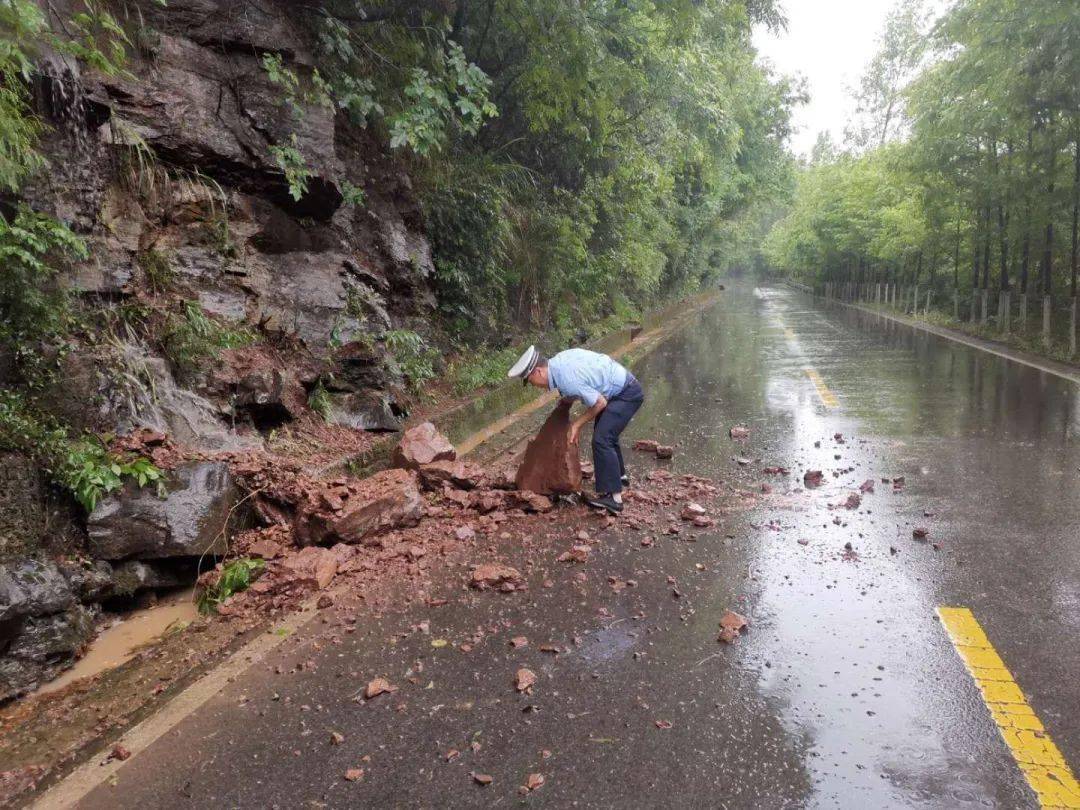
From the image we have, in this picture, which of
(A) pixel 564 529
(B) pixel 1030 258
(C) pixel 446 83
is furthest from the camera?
(B) pixel 1030 258

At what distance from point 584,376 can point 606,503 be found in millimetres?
1067

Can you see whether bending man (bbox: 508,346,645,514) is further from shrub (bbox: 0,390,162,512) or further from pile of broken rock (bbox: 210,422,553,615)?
shrub (bbox: 0,390,162,512)

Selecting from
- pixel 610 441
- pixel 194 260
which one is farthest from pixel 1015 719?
pixel 194 260

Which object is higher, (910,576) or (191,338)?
(191,338)

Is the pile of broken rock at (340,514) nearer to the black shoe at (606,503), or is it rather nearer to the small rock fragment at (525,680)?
the black shoe at (606,503)

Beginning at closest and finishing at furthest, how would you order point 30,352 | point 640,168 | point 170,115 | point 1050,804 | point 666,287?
point 1050,804 < point 30,352 < point 170,115 < point 640,168 < point 666,287

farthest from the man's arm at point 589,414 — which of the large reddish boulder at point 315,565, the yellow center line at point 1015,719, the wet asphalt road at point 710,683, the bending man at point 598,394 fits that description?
the yellow center line at point 1015,719

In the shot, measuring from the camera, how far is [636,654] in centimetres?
384

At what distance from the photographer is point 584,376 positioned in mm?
6145

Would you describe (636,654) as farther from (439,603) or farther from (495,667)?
(439,603)

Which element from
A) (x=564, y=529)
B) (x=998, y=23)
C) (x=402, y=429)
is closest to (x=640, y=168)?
(x=998, y=23)

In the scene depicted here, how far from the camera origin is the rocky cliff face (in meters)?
4.49

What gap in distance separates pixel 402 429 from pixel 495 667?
432 centimetres

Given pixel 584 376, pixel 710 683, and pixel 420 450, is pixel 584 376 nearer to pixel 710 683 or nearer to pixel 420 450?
pixel 420 450
